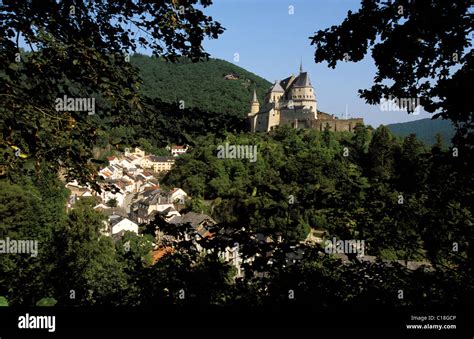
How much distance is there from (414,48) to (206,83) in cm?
15104

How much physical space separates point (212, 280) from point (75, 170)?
2256 millimetres

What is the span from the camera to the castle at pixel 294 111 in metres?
85.8

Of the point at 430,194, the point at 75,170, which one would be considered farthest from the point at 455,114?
the point at 75,170

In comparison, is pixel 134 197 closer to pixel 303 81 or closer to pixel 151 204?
pixel 151 204

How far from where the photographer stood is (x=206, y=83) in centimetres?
15238

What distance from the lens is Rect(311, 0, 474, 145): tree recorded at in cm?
462

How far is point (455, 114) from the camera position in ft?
14.9

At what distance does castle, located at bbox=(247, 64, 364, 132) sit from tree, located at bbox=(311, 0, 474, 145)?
Result: 262 feet

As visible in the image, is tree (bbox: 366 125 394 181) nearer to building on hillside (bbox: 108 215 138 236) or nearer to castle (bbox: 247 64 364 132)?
castle (bbox: 247 64 364 132)

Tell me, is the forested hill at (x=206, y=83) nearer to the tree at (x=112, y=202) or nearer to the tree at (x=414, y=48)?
the tree at (x=112, y=202)

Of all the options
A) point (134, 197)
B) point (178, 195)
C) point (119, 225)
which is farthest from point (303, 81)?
point (119, 225)

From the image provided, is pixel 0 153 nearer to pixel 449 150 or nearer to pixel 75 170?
pixel 75 170

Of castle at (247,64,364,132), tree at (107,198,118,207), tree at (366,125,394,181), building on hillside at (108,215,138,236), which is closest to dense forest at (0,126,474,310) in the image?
building on hillside at (108,215,138,236)

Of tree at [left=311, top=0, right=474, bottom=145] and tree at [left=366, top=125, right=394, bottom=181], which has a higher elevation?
tree at [left=366, top=125, right=394, bottom=181]
